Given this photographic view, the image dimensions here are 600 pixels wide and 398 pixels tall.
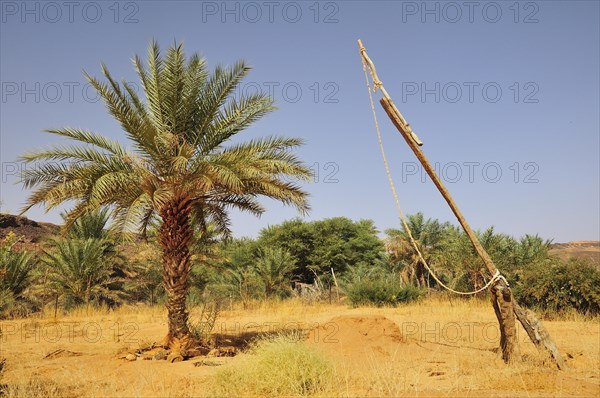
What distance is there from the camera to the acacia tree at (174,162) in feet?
34.6

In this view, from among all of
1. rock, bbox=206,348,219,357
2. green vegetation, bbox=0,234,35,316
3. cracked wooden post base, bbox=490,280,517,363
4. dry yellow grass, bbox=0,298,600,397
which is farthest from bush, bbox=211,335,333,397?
green vegetation, bbox=0,234,35,316

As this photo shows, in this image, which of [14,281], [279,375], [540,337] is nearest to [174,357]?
[279,375]

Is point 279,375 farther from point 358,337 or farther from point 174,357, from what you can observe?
point 358,337

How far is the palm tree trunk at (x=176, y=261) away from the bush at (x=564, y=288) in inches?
499

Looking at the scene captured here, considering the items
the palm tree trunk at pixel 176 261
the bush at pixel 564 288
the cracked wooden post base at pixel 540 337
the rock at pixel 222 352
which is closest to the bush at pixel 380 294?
the bush at pixel 564 288

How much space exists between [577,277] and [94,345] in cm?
1586

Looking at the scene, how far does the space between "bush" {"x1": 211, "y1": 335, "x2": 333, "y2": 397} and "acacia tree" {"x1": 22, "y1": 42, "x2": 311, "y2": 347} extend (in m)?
3.96

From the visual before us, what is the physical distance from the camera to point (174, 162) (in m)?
10.3

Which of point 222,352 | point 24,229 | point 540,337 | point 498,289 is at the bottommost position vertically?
point 222,352

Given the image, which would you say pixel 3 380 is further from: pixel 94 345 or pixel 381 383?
pixel 381 383

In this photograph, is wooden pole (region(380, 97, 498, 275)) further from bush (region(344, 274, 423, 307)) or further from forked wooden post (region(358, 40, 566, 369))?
bush (region(344, 274, 423, 307))

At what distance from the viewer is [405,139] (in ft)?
30.1

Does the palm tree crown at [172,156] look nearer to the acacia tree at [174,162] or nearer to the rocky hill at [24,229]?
the acacia tree at [174,162]

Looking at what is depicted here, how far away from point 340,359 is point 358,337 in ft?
5.50
